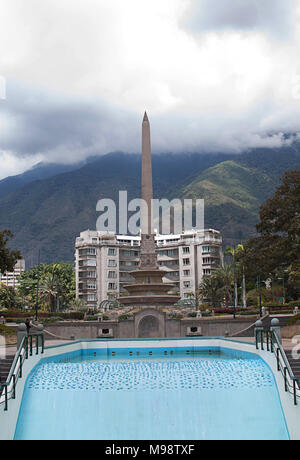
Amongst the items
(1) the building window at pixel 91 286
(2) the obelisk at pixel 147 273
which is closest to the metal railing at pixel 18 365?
(2) the obelisk at pixel 147 273

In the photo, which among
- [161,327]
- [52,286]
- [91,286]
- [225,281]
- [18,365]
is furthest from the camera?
[91,286]

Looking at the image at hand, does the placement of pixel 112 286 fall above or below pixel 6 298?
above

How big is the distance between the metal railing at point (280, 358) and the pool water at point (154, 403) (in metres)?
0.58

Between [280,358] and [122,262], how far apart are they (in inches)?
3730

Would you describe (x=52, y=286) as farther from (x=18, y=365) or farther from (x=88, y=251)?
(x=18, y=365)

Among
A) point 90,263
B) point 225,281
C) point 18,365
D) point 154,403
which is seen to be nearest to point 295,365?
point 154,403

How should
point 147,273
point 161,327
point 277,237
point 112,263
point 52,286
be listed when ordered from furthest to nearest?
point 112,263 < point 52,286 < point 147,273 < point 277,237 < point 161,327

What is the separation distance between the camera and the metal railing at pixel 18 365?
1474cm

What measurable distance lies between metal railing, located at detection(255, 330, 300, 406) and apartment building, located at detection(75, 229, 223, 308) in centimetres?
8438

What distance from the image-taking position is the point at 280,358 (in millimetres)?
17062

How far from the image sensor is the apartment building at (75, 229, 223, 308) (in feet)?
347

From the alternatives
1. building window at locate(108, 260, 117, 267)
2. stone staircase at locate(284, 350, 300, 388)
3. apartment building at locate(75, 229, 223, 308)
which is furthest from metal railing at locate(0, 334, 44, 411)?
building window at locate(108, 260, 117, 267)

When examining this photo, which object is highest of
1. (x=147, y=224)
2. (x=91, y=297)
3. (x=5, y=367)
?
(x=147, y=224)
